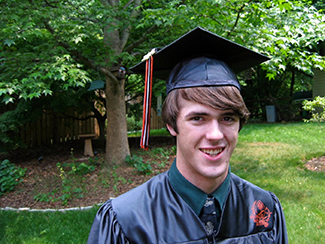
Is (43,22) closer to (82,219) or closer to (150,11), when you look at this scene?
(150,11)

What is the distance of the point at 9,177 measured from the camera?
564cm

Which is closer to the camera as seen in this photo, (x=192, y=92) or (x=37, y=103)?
(x=192, y=92)

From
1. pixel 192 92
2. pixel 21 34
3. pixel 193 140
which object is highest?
pixel 21 34

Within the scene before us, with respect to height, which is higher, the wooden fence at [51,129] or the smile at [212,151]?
the smile at [212,151]

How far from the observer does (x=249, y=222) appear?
1414 millimetres

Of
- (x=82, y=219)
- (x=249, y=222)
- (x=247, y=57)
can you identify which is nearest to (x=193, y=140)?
(x=249, y=222)

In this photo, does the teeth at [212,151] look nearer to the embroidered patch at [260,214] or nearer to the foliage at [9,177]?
the embroidered patch at [260,214]

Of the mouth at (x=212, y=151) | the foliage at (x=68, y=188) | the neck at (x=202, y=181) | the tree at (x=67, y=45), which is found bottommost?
the foliage at (x=68, y=188)

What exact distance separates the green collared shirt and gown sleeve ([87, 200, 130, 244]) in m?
0.32

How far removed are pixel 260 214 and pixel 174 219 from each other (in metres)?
0.46

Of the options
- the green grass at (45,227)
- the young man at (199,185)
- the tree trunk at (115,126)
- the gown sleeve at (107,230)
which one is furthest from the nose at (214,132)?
the tree trunk at (115,126)

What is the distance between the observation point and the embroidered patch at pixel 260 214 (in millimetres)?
1437

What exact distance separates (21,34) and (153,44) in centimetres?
278

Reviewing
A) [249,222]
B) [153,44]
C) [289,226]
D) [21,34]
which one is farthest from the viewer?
[153,44]
